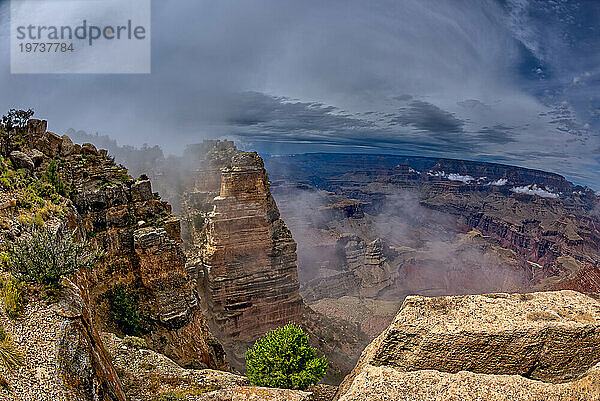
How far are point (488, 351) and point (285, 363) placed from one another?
10.3m

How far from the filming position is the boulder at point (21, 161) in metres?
16.2

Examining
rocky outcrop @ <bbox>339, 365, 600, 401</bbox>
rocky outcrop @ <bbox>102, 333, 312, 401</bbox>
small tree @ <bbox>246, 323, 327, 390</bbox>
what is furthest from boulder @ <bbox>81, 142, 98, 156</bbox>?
rocky outcrop @ <bbox>339, 365, 600, 401</bbox>

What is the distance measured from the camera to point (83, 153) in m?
21.0

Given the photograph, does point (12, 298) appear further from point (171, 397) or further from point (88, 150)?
point (88, 150)

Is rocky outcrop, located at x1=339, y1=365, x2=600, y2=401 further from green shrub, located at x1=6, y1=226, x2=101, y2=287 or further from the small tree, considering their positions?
the small tree

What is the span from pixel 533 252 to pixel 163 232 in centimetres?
11740

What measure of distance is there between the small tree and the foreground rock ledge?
7800 mm

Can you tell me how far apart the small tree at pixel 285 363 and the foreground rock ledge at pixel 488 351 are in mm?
7800

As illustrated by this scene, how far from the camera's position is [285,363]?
15797mm

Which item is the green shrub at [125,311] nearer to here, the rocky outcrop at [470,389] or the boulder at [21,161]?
the boulder at [21,161]

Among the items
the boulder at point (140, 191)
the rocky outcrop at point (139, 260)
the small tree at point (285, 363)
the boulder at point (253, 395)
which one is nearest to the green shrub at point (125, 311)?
the rocky outcrop at point (139, 260)

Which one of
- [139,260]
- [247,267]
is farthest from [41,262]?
[247,267]

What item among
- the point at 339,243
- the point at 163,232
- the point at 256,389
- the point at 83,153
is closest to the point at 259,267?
the point at 163,232

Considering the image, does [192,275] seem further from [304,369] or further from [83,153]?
[304,369]
